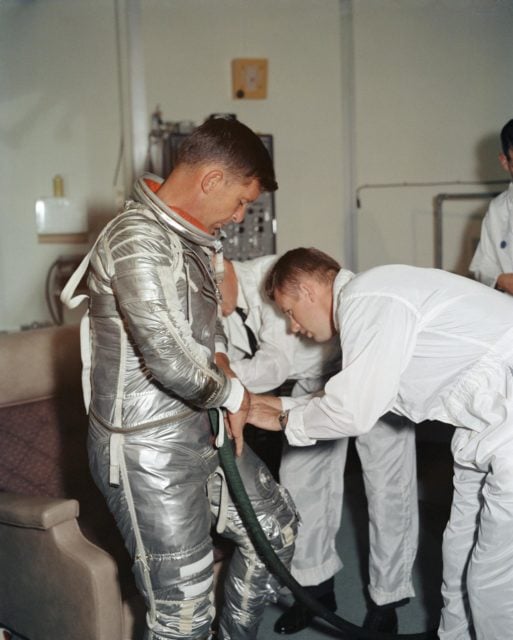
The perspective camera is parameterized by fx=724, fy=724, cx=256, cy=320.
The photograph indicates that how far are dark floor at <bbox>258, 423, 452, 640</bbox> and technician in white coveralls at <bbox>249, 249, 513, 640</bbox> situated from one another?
0.68 meters

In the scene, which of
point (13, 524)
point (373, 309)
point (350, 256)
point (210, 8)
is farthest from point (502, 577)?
→ point (210, 8)

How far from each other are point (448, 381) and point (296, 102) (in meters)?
2.95

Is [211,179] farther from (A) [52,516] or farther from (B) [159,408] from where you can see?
(A) [52,516]

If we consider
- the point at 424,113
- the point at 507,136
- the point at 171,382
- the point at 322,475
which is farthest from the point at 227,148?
the point at 424,113

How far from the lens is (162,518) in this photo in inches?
64.2

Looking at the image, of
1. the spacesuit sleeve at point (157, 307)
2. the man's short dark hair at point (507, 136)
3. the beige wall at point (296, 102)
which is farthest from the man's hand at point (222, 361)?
the beige wall at point (296, 102)

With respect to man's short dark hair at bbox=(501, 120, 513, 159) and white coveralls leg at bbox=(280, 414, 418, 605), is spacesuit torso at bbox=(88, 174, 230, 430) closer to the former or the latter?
white coveralls leg at bbox=(280, 414, 418, 605)

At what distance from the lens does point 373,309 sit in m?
1.72

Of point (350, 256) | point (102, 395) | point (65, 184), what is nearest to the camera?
point (102, 395)

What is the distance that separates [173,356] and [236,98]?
2.99 meters

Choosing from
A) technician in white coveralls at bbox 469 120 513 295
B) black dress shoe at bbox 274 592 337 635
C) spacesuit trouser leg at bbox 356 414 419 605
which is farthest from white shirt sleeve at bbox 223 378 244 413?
technician in white coveralls at bbox 469 120 513 295

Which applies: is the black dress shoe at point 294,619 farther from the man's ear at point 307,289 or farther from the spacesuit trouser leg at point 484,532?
the man's ear at point 307,289

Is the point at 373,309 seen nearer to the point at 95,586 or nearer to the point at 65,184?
the point at 95,586

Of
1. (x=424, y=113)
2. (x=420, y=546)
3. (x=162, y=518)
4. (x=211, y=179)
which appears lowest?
(x=420, y=546)
